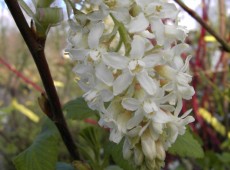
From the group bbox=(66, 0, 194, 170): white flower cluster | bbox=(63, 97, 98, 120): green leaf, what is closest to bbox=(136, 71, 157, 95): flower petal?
bbox=(66, 0, 194, 170): white flower cluster

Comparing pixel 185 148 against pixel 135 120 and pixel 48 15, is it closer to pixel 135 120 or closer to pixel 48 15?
pixel 135 120

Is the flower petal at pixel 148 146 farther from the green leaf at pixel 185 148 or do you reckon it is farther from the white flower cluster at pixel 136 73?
the green leaf at pixel 185 148

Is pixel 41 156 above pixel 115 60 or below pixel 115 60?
below

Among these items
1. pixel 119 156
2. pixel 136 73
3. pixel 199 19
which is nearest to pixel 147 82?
pixel 136 73

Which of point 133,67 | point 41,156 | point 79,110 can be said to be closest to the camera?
point 133,67

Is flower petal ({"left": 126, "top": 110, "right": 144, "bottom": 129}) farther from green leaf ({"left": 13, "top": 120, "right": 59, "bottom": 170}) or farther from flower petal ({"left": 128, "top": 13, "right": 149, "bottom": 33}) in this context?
green leaf ({"left": 13, "top": 120, "right": 59, "bottom": 170})

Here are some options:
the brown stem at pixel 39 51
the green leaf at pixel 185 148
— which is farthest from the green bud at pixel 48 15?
the green leaf at pixel 185 148

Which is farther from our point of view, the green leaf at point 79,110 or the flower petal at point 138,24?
the green leaf at point 79,110
